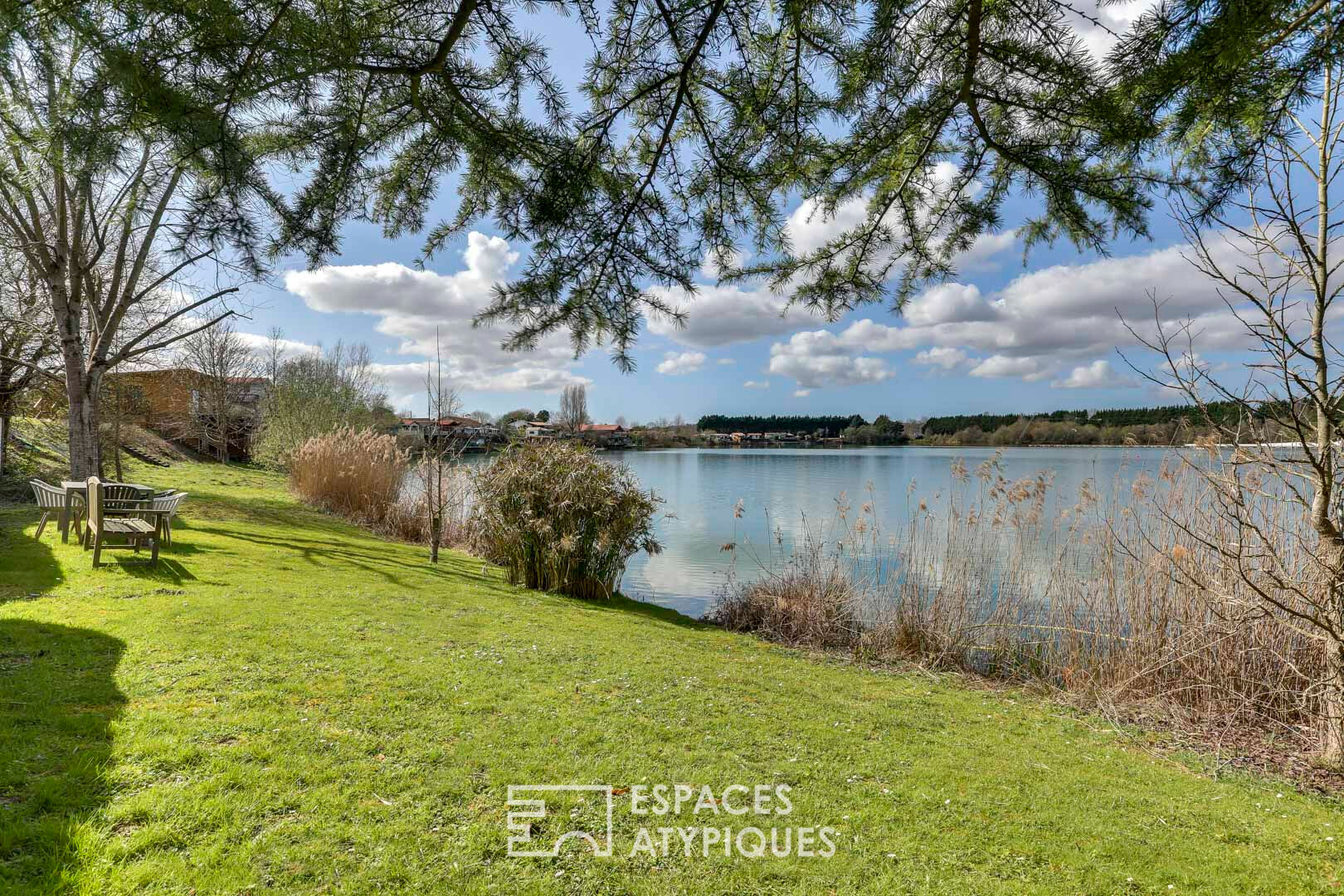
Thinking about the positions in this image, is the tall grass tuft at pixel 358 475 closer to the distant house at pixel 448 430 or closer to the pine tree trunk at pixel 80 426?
the distant house at pixel 448 430

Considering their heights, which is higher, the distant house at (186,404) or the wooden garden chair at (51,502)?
the distant house at (186,404)

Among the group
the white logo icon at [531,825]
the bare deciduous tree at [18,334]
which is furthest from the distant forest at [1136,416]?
the bare deciduous tree at [18,334]

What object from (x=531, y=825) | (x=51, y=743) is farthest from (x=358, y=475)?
(x=531, y=825)

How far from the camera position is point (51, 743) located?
277cm

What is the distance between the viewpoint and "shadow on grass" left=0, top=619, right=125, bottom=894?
2070 millimetres

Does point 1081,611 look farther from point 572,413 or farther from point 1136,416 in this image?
point 572,413

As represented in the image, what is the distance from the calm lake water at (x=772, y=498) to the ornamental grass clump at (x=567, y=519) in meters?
1.39

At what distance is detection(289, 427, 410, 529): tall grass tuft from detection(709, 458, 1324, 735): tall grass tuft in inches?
312

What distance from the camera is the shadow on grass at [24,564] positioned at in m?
5.29

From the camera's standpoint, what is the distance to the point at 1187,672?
16.4 ft

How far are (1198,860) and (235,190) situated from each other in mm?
4948

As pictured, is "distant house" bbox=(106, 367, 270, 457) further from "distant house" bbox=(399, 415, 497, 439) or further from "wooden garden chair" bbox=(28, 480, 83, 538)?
"distant house" bbox=(399, 415, 497, 439)

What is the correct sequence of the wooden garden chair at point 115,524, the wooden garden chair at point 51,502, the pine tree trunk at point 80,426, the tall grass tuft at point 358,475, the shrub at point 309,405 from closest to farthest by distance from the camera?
the wooden garden chair at point 115,524 → the wooden garden chair at point 51,502 → the pine tree trunk at point 80,426 → the tall grass tuft at point 358,475 → the shrub at point 309,405

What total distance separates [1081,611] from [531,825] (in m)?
6.18
